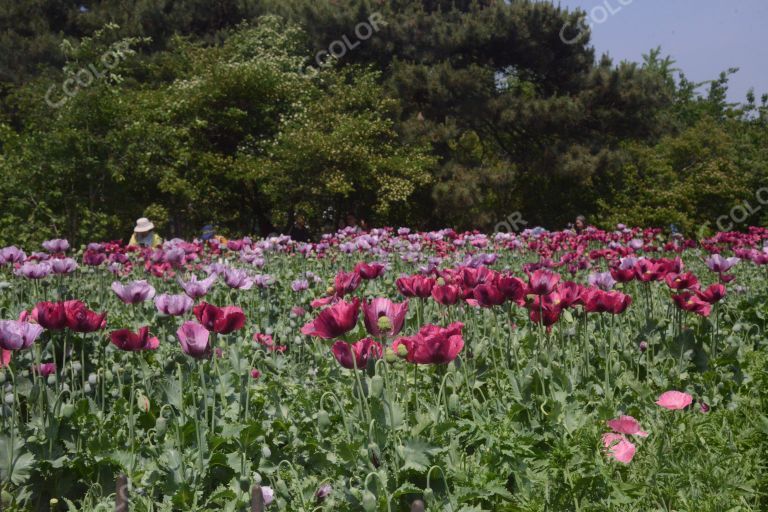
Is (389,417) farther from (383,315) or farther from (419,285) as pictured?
(419,285)

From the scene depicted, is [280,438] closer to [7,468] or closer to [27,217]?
[7,468]

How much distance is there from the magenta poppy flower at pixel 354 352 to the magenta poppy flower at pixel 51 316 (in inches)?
34.5

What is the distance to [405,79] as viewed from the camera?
2058 centimetres

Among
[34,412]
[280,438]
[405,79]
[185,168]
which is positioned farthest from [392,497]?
[405,79]

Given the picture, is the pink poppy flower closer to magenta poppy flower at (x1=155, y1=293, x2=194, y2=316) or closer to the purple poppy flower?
magenta poppy flower at (x1=155, y1=293, x2=194, y2=316)

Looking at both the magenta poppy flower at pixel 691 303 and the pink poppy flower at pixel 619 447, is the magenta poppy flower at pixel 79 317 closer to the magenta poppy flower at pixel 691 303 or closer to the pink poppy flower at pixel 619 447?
the pink poppy flower at pixel 619 447

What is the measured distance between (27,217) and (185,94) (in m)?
5.73

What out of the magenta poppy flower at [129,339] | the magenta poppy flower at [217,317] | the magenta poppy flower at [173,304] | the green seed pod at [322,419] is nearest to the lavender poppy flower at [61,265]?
the magenta poppy flower at [173,304]

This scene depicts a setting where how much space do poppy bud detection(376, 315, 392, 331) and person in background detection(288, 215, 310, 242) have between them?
16692mm

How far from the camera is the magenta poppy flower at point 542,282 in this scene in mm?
2670

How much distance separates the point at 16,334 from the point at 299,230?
58.0 feet

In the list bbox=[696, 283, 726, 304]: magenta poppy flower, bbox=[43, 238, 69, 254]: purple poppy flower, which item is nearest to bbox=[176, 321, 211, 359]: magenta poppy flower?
bbox=[696, 283, 726, 304]: magenta poppy flower

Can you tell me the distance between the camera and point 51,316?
7.66 feet

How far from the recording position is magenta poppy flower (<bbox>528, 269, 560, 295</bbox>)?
2.67m
